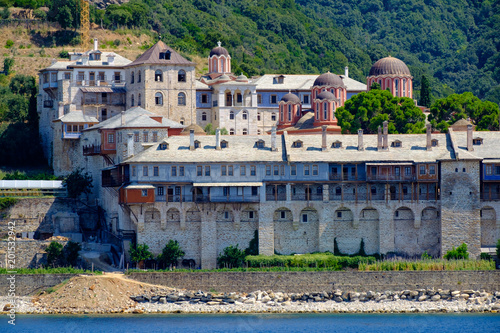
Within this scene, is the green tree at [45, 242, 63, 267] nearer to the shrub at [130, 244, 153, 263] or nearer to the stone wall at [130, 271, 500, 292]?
the shrub at [130, 244, 153, 263]

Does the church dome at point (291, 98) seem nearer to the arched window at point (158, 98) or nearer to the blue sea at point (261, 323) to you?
the arched window at point (158, 98)

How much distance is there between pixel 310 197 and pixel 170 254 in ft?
31.8

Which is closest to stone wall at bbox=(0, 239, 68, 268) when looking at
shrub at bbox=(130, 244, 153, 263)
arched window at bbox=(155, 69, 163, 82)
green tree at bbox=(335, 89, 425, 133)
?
shrub at bbox=(130, 244, 153, 263)

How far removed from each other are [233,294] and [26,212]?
18.2m

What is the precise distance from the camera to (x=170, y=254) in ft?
227

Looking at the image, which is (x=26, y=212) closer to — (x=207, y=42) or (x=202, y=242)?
(x=202, y=242)

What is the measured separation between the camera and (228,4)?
163m

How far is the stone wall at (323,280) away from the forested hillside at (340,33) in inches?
2220

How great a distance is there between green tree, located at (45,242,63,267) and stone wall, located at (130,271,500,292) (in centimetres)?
618

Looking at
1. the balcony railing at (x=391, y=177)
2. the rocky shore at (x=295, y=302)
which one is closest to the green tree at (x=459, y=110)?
the balcony railing at (x=391, y=177)

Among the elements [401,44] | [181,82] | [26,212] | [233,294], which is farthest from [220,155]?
[401,44]

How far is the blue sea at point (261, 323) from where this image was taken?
5938 centimetres

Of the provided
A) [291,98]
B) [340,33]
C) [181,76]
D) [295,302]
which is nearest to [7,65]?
[181,76]

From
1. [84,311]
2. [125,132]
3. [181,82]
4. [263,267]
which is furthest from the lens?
[181,82]
